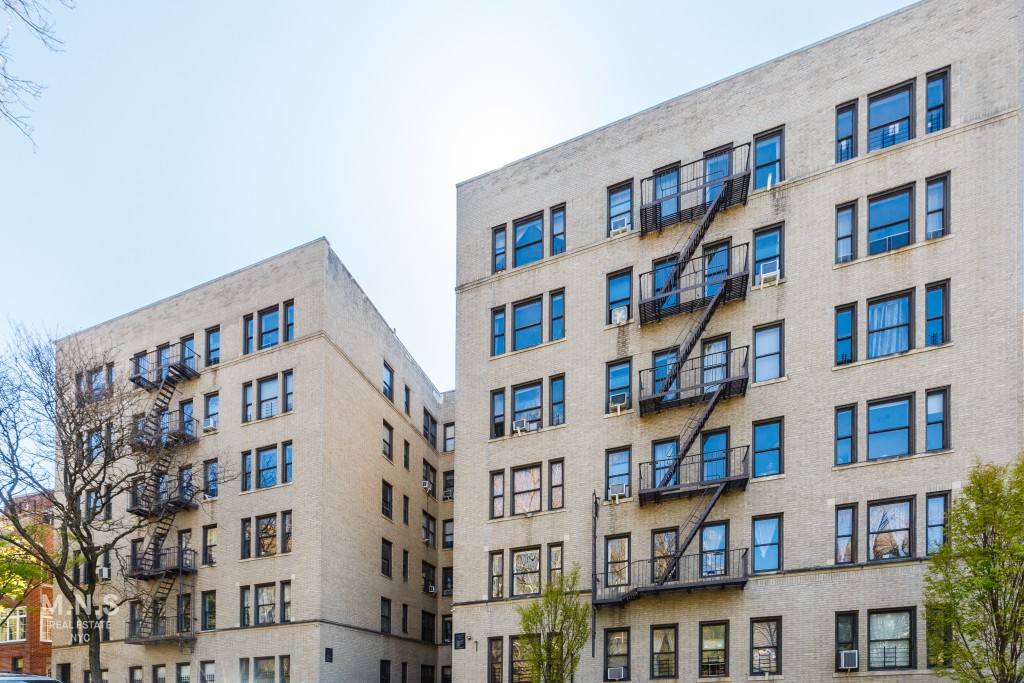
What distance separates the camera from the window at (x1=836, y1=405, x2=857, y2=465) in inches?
1130

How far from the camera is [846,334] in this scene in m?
29.7

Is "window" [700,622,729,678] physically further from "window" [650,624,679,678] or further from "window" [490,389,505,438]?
"window" [490,389,505,438]

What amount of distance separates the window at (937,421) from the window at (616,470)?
9927mm

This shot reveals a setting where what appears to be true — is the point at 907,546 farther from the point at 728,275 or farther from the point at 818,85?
the point at 818,85

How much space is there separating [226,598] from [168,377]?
35.6ft

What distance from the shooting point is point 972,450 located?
87.2 ft

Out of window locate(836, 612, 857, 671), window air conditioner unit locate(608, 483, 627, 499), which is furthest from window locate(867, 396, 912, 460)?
window air conditioner unit locate(608, 483, 627, 499)

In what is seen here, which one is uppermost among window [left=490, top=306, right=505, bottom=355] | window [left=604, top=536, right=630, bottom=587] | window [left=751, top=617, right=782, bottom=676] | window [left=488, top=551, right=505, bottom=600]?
window [left=490, top=306, right=505, bottom=355]

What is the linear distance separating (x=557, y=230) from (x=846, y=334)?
39.6ft

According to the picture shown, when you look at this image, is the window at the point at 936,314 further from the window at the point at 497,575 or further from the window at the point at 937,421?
the window at the point at 497,575

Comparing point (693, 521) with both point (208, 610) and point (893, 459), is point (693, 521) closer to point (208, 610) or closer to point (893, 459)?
point (893, 459)

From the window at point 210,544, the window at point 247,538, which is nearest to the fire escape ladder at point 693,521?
the window at point 247,538

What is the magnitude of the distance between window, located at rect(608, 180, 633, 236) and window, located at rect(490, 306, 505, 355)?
5.55 m

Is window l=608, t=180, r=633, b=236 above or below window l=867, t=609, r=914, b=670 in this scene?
above
